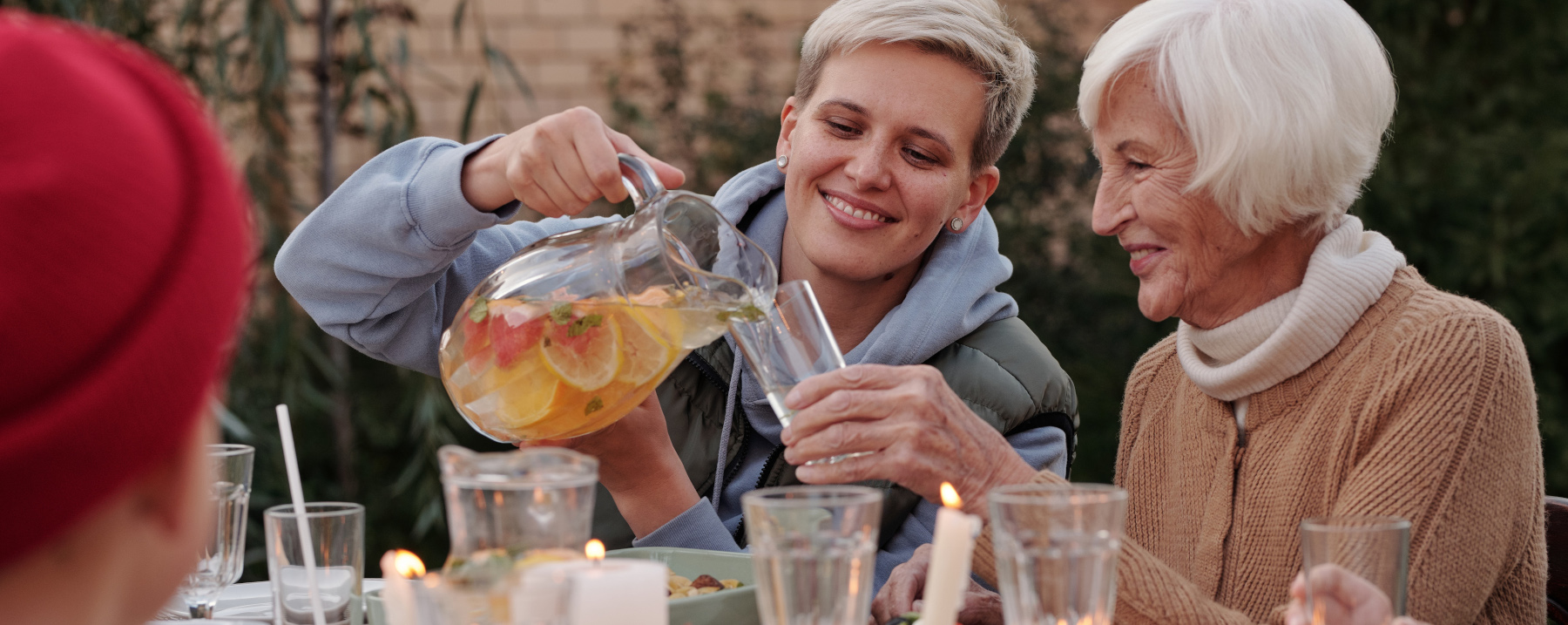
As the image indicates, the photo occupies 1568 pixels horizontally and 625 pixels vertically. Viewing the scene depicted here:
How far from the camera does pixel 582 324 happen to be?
1.36 metres

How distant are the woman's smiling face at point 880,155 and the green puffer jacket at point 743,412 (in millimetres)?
204

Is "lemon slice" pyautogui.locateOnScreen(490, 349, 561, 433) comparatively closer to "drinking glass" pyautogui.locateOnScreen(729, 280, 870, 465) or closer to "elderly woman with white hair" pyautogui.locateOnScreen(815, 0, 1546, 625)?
"drinking glass" pyautogui.locateOnScreen(729, 280, 870, 465)

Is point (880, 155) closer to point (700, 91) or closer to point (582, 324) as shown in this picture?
point (582, 324)

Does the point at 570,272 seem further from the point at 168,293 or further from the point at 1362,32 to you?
the point at 1362,32

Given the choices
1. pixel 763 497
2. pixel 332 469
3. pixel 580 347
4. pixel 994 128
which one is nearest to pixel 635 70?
pixel 332 469

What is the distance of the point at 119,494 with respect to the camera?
25.3 inches

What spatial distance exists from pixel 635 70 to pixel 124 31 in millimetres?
1965

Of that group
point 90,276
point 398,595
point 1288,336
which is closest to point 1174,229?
point 1288,336

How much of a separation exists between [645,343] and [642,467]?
356 millimetres

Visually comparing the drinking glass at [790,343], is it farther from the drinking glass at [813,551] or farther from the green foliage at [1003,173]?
the green foliage at [1003,173]

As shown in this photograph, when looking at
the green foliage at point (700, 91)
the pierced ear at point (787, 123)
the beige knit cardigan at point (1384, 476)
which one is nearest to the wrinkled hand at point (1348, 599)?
the beige knit cardigan at point (1384, 476)

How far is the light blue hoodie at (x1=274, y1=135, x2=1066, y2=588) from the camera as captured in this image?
1.74 meters

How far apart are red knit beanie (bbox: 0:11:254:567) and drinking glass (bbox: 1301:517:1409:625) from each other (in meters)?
0.86

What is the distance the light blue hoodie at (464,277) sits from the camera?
5.71 ft
